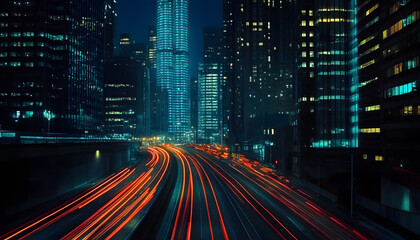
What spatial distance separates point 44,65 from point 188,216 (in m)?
120

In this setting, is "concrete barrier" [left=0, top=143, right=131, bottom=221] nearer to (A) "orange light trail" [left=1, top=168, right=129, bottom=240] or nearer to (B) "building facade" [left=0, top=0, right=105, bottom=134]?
(A) "orange light trail" [left=1, top=168, right=129, bottom=240]

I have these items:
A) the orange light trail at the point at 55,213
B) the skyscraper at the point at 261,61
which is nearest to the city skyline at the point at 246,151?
the orange light trail at the point at 55,213

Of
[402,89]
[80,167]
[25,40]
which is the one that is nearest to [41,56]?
[25,40]

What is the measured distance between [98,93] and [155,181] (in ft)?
456

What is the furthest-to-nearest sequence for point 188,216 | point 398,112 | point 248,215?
point 398,112, point 248,215, point 188,216

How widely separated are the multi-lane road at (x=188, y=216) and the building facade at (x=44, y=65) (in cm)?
7770

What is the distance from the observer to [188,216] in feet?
124

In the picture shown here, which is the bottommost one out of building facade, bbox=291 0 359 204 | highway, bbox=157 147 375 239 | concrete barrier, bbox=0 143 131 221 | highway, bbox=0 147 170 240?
highway, bbox=157 147 375 239

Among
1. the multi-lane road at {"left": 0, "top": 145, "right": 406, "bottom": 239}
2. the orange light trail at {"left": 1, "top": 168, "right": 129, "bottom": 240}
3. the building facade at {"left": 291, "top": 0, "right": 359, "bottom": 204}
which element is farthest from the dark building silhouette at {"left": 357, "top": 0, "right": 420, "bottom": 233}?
the orange light trail at {"left": 1, "top": 168, "right": 129, "bottom": 240}

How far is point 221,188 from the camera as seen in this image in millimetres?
58500

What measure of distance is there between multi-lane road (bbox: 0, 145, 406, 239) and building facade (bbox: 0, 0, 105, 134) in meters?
77.7

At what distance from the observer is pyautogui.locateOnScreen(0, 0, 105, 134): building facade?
431 feet

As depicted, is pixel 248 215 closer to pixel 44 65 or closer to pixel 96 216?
pixel 96 216

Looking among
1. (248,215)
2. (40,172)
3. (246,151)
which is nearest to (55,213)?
(40,172)
